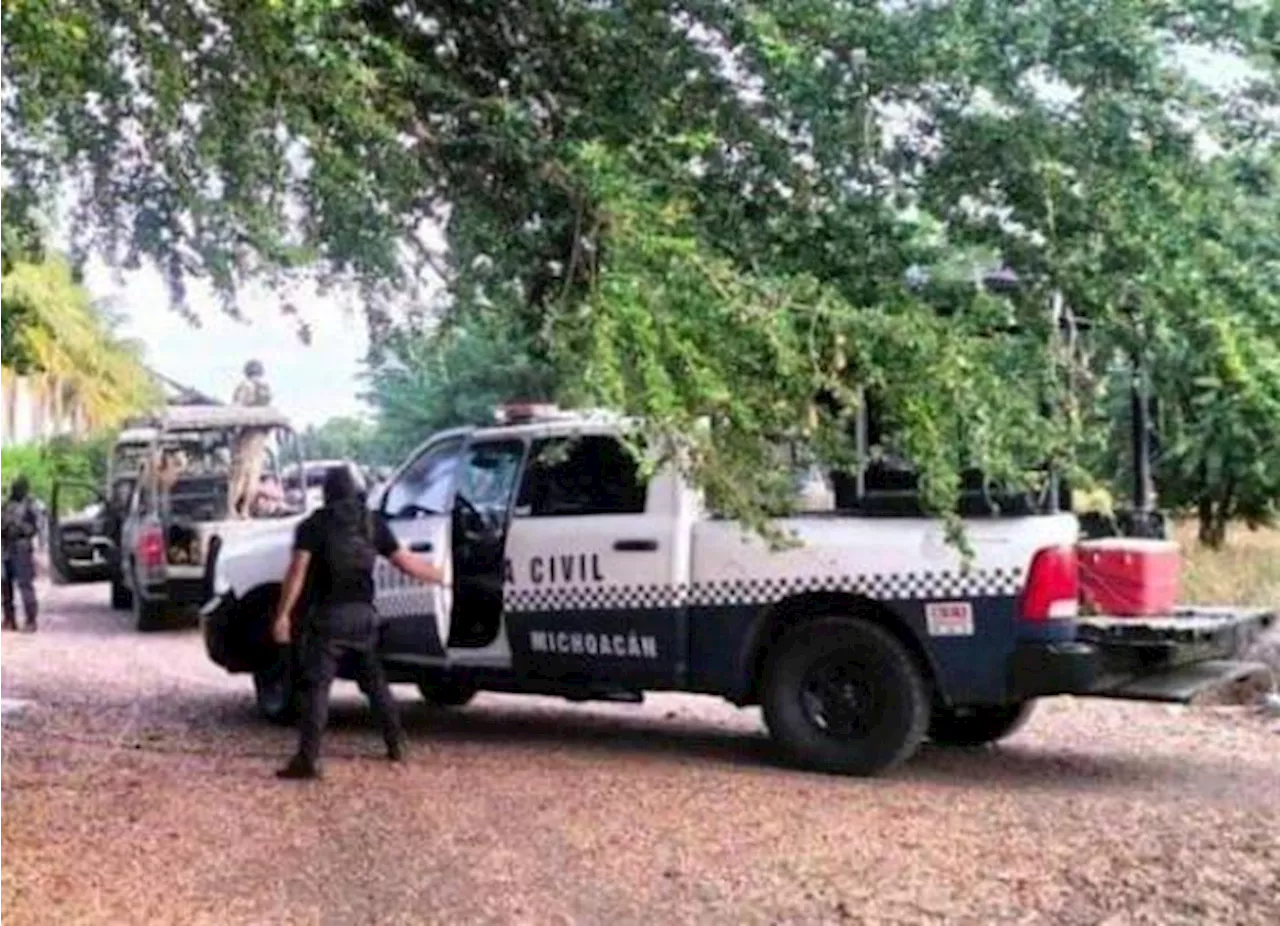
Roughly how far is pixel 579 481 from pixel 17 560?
10.8m

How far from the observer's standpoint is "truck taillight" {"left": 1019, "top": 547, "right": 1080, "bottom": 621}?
345 inches

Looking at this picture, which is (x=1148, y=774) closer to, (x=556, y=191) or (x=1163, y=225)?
(x=1163, y=225)

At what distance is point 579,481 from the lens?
10.2 meters

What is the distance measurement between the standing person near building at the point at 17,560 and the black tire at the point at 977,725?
38.0 ft

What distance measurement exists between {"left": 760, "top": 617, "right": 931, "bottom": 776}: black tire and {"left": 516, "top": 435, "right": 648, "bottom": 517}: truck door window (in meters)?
1.21

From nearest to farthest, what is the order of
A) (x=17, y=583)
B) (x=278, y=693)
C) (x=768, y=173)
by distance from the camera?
(x=768, y=173), (x=278, y=693), (x=17, y=583)

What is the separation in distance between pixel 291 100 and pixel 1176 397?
428 centimetres

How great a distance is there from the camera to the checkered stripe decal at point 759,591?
29.3 feet

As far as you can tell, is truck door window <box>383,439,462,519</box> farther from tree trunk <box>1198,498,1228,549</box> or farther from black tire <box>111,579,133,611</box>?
black tire <box>111,579,133,611</box>

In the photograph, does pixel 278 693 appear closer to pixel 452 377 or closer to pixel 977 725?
pixel 977 725

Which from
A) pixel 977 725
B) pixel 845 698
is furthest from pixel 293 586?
pixel 977 725

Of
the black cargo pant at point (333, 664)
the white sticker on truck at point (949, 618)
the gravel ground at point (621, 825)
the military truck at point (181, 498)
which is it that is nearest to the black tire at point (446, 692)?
the gravel ground at point (621, 825)

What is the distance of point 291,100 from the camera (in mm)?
7699

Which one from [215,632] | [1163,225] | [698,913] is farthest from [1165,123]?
[215,632]
